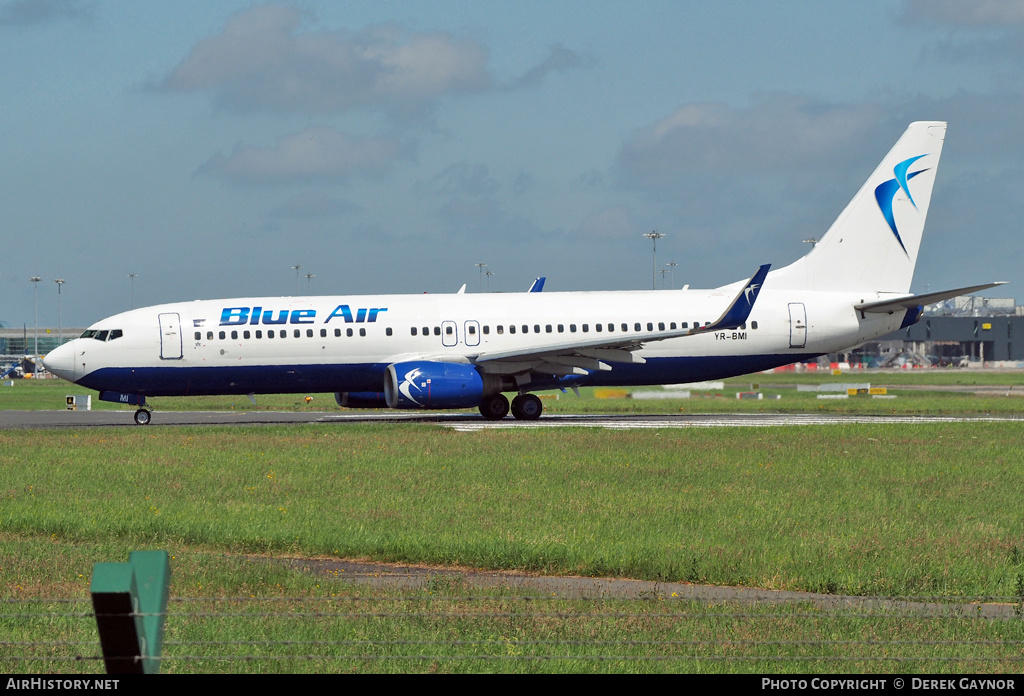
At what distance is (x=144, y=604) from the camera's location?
6078 mm

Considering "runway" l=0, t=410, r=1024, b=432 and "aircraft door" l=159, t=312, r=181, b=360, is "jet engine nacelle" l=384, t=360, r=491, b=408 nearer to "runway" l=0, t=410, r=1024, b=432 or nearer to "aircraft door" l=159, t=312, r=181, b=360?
"runway" l=0, t=410, r=1024, b=432

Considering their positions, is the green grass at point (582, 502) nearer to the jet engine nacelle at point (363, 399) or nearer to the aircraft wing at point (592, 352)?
the aircraft wing at point (592, 352)

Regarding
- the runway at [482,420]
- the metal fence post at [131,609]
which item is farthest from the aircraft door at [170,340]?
the metal fence post at [131,609]

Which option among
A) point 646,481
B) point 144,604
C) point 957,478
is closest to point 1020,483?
point 957,478

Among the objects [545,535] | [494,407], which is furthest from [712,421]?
[545,535]

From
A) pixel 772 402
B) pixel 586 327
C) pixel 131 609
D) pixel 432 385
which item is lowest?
pixel 772 402

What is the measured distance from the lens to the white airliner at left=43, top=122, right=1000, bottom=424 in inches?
1405

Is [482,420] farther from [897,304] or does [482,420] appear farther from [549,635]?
[549,635]

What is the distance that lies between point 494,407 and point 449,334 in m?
2.83

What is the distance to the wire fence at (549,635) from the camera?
342 inches

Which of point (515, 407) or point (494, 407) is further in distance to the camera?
point (494, 407)

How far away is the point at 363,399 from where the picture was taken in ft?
127

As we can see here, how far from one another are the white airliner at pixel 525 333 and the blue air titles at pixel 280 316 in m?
0.05

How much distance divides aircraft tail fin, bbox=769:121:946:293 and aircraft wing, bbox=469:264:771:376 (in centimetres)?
519
